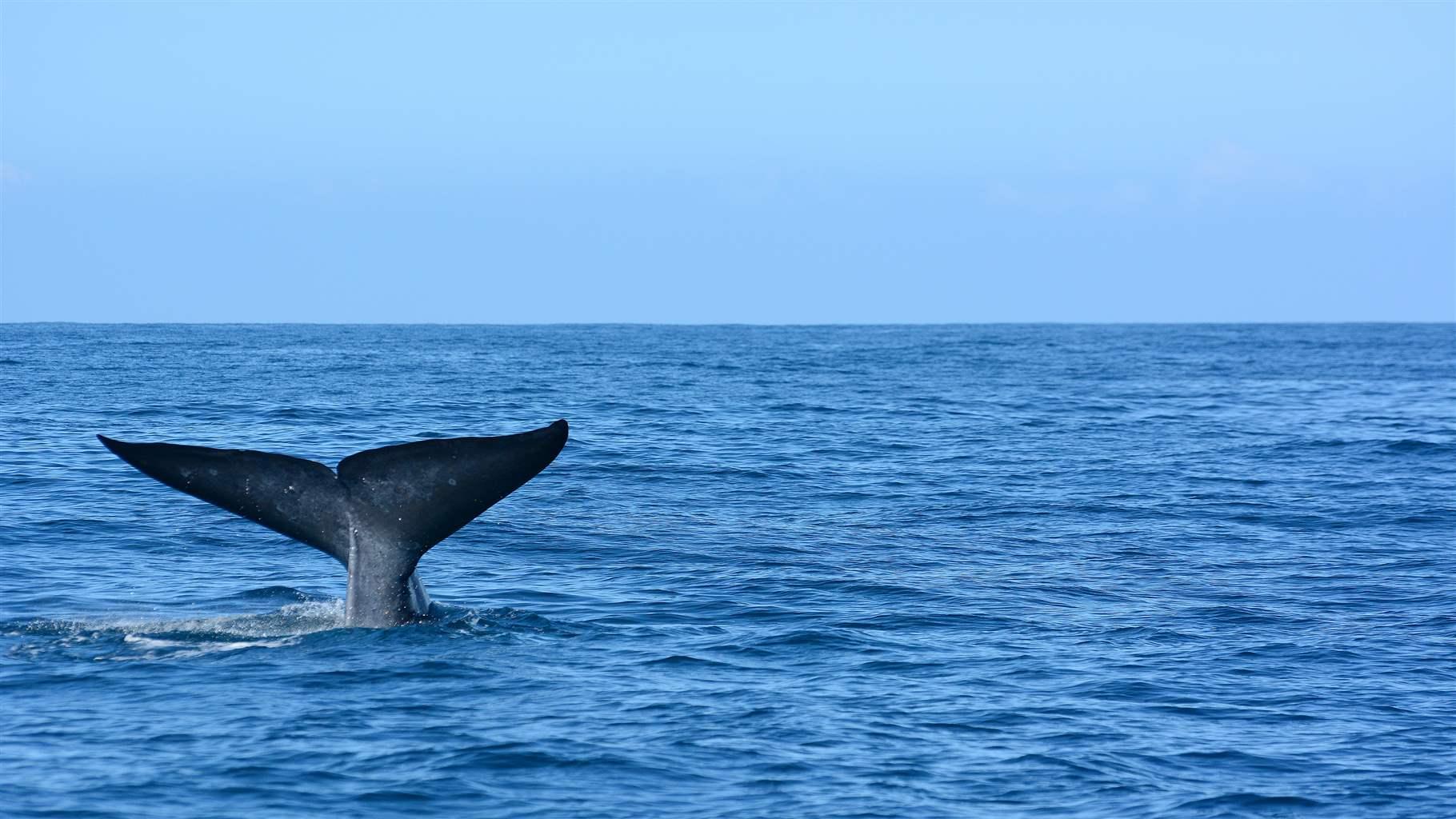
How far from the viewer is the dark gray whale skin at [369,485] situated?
932 centimetres

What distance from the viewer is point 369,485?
9953mm

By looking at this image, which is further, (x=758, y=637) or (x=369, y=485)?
(x=758, y=637)

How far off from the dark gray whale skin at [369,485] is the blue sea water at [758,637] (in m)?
0.86

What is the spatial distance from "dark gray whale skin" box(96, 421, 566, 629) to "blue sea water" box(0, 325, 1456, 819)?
2.82ft

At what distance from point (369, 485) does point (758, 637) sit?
3500 millimetres

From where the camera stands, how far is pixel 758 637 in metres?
12.2

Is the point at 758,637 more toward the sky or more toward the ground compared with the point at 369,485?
more toward the ground

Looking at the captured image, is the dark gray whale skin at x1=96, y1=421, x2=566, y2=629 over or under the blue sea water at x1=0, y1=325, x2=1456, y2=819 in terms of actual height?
over

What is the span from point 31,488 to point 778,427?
15.2 metres

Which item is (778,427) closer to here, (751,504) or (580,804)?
(751,504)

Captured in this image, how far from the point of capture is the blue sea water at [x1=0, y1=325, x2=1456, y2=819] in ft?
28.0

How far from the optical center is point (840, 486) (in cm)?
2239

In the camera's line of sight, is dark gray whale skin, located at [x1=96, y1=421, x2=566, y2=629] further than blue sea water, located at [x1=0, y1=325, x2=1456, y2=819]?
Yes

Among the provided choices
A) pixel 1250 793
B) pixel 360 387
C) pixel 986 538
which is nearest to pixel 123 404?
pixel 360 387
